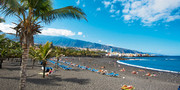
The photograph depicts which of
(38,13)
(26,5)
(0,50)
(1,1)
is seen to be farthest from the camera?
(0,50)

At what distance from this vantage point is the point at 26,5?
512 cm

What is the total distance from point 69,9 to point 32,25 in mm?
1890

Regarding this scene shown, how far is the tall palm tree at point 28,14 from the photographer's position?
14.7ft

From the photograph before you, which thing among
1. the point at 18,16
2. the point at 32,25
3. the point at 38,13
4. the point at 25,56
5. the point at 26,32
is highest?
the point at 38,13

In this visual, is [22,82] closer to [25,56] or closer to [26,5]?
[25,56]

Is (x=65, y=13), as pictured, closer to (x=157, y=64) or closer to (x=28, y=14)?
(x=28, y=14)

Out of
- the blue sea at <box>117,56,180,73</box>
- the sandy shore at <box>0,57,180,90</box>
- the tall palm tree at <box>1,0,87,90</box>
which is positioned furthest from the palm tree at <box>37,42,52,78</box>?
the blue sea at <box>117,56,180,73</box>

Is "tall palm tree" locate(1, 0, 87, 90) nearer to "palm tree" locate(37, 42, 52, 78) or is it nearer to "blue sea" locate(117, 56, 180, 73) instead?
"palm tree" locate(37, 42, 52, 78)

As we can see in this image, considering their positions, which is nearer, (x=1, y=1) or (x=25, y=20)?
(x=1, y=1)

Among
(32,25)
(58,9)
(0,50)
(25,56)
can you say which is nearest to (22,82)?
(25,56)

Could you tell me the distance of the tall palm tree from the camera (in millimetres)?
4477

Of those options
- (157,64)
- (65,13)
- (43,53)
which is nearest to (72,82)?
(43,53)

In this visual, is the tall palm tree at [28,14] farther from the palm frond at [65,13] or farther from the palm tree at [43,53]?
the palm tree at [43,53]

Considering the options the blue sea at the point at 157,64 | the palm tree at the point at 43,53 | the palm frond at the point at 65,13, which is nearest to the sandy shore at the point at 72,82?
the palm tree at the point at 43,53
